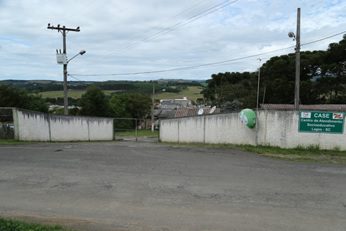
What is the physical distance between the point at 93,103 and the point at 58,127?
191ft

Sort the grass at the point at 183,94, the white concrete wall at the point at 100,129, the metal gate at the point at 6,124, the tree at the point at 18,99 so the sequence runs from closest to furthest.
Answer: the metal gate at the point at 6,124
the white concrete wall at the point at 100,129
the tree at the point at 18,99
the grass at the point at 183,94

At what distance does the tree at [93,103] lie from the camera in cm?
8594

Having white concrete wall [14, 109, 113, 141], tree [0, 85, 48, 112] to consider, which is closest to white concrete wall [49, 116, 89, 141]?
white concrete wall [14, 109, 113, 141]

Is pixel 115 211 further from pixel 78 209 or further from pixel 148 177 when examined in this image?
pixel 148 177

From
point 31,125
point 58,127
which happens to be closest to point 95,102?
point 58,127

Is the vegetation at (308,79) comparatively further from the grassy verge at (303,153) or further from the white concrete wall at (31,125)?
the white concrete wall at (31,125)

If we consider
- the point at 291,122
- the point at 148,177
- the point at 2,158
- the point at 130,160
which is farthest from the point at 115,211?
the point at 291,122

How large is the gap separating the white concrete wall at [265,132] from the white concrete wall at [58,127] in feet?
30.4

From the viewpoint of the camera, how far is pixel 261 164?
13.9m

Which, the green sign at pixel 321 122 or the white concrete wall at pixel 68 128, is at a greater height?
the green sign at pixel 321 122

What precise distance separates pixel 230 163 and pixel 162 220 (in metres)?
7.25

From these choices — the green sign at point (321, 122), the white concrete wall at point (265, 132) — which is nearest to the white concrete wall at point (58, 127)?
the white concrete wall at point (265, 132)

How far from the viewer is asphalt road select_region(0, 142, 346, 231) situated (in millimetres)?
7121

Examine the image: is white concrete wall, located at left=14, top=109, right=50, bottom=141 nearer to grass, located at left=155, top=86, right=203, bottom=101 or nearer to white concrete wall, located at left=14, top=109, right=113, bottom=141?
white concrete wall, located at left=14, top=109, right=113, bottom=141
